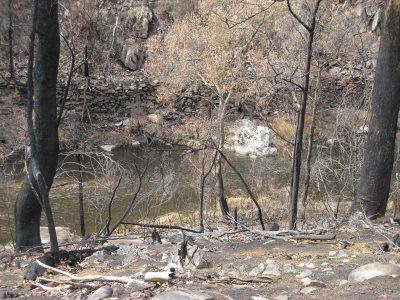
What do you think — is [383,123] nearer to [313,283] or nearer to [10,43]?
[313,283]

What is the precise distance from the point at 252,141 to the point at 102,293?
20.0 m

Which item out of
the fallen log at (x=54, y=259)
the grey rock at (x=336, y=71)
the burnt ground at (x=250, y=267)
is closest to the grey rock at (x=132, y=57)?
the grey rock at (x=336, y=71)

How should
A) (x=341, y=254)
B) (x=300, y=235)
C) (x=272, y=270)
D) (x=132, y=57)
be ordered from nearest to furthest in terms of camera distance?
(x=272, y=270) → (x=341, y=254) → (x=300, y=235) → (x=132, y=57)

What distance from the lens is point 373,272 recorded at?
3305 millimetres

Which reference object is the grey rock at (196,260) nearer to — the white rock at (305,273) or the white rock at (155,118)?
the white rock at (305,273)

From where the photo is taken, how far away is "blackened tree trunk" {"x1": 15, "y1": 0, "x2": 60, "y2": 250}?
570 centimetres

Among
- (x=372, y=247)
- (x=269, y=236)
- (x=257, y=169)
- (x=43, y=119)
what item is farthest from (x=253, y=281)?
(x=257, y=169)

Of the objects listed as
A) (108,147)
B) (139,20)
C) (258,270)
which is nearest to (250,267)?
(258,270)

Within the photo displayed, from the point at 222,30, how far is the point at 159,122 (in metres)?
9.82

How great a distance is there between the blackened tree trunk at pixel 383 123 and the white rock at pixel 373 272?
10.9 ft

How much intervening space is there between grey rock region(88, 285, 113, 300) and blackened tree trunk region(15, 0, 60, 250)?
2.39 meters

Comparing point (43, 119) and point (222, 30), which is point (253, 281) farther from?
point (222, 30)

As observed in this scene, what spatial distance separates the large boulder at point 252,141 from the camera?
22.3 meters

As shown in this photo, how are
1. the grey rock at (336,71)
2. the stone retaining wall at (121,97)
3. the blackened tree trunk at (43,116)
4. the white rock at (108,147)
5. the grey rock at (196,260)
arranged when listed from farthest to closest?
the stone retaining wall at (121,97) < the white rock at (108,147) < the grey rock at (336,71) < the blackened tree trunk at (43,116) < the grey rock at (196,260)
